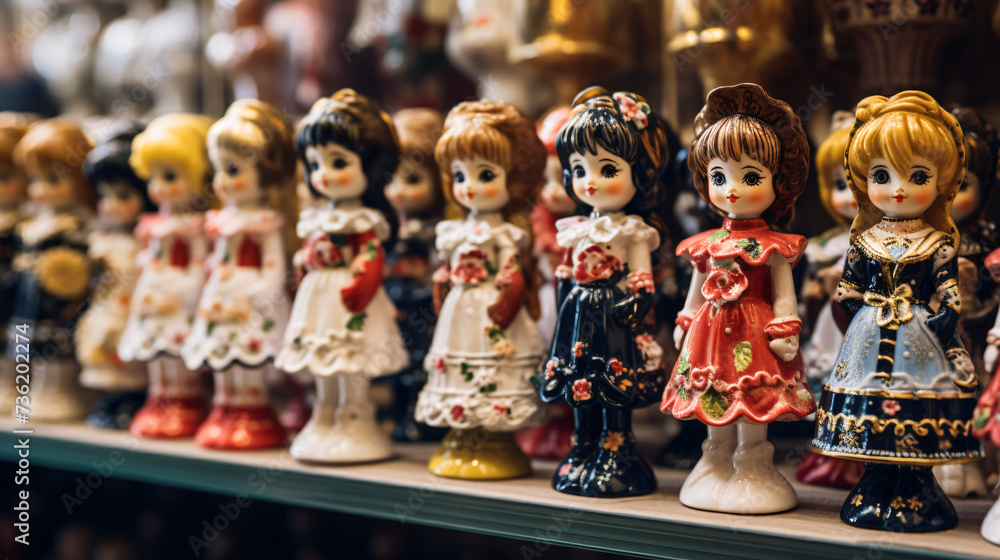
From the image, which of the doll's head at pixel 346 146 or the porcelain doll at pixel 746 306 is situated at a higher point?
the doll's head at pixel 346 146

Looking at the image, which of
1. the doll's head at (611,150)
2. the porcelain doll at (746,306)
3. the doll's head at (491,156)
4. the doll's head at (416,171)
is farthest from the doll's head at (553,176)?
the porcelain doll at (746,306)

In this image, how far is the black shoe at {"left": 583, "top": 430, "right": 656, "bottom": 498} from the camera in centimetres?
183

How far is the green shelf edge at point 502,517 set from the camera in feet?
5.06

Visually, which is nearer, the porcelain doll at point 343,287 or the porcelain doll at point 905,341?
the porcelain doll at point 905,341

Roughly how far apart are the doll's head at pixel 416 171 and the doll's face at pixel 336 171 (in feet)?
0.88

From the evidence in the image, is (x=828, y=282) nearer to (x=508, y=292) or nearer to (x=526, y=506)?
(x=508, y=292)

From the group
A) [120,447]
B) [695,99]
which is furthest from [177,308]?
[695,99]

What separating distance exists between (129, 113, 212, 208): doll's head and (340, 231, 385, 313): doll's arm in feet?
2.06

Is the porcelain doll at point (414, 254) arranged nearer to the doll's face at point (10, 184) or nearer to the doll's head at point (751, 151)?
the doll's head at point (751, 151)

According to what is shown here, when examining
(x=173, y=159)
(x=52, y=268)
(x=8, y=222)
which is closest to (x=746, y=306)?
(x=173, y=159)

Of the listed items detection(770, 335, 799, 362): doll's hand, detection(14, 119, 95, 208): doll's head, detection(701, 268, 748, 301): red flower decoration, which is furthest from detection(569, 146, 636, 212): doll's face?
detection(14, 119, 95, 208): doll's head

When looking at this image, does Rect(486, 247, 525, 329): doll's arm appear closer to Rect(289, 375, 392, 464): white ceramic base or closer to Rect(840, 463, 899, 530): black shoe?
Rect(289, 375, 392, 464): white ceramic base

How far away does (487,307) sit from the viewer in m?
2.00

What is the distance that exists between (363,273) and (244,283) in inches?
15.5
